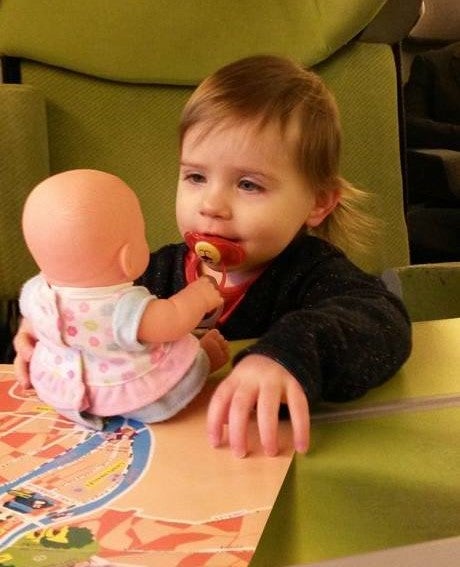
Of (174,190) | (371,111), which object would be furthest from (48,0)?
(371,111)

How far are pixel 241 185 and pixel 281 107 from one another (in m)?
0.09

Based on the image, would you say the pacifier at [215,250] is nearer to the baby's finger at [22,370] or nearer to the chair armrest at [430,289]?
the baby's finger at [22,370]

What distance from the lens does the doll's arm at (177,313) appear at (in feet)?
1.59

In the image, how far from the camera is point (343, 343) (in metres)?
0.57

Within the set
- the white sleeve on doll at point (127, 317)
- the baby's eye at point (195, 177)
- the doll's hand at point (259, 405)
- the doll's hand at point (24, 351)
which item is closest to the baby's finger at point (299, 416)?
the doll's hand at point (259, 405)

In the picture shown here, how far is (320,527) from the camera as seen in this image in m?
0.44

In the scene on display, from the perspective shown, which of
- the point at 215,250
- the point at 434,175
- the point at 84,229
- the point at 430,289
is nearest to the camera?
the point at 84,229

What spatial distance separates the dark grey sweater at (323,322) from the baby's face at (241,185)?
0.05 m

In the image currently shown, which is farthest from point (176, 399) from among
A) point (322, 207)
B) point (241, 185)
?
point (322, 207)

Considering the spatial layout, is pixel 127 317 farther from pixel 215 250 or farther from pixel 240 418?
pixel 215 250

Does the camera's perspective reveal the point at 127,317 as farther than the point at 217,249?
No

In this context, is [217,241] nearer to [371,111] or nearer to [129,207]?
A: [129,207]

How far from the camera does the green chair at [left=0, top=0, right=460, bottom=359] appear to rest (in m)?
1.21

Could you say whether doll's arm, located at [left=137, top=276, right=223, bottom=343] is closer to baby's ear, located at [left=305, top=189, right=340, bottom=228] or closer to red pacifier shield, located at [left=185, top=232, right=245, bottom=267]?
red pacifier shield, located at [left=185, top=232, right=245, bottom=267]
